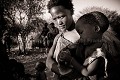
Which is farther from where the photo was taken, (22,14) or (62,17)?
(22,14)

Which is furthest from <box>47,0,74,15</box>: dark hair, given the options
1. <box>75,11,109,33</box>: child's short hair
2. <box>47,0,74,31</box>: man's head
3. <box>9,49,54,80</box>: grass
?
<box>9,49,54,80</box>: grass

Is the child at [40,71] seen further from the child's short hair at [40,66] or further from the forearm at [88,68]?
the forearm at [88,68]

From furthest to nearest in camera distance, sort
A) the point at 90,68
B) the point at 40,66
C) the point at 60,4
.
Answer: the point at 40,66, the point at 60,4, the point at 90,68

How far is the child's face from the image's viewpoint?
976 mm

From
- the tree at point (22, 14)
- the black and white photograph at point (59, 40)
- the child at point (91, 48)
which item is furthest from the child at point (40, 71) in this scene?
the child at point (91, 48)

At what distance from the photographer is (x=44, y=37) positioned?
1.23 m

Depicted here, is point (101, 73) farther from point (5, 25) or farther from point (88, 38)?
point (5, 25)

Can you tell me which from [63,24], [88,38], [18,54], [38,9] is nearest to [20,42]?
[18,54]

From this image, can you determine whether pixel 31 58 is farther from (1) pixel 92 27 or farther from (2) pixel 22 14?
(1) pixel 92 27

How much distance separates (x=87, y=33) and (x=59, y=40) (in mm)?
157

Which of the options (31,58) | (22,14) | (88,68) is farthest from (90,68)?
(22,14)

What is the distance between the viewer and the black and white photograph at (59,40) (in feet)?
3.17

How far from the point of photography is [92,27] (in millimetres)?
974

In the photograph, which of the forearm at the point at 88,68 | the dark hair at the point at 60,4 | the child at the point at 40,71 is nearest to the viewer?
the forearm at the point at 88,68
